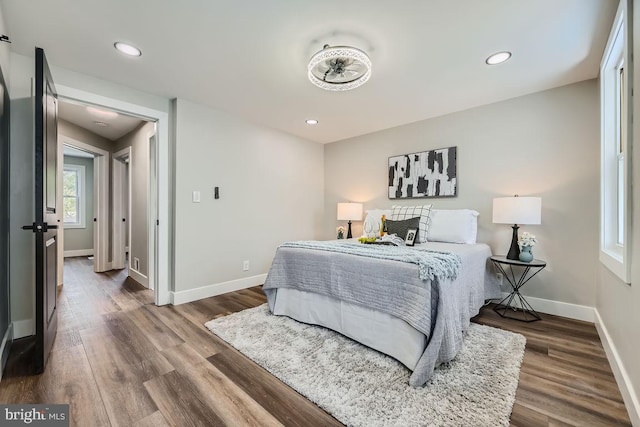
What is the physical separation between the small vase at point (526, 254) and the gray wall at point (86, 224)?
324 inches

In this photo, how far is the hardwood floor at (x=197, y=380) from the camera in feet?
4.57

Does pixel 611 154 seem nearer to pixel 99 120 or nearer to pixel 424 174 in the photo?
pixel 424 174

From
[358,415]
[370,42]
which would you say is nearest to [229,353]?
[358,415]

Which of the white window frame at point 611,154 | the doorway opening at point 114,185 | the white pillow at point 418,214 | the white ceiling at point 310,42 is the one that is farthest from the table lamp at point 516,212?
the doorway opening at point 114,185

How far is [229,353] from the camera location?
6.56 feet

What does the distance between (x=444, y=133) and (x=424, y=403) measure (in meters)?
3.05

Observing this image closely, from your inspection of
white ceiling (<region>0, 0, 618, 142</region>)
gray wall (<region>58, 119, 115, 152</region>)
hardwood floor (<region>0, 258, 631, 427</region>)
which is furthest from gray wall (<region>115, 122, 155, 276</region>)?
hardwood floor (<region>0, 258, 631, 427</region>)

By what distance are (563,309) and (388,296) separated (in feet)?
6.94

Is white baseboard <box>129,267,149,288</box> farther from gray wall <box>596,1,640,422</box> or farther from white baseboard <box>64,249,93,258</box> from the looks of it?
gray wall <box>596,1,640,422</box>

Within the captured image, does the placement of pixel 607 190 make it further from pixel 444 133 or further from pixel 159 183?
pixel 159 183

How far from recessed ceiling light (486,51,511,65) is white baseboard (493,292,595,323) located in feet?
7.71

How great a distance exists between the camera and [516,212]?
2619mm

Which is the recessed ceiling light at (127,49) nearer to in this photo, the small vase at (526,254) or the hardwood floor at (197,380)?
the hardwood floor at (197,380)

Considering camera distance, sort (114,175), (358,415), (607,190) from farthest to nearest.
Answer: (114,175) → (607,190) → (358,415)
